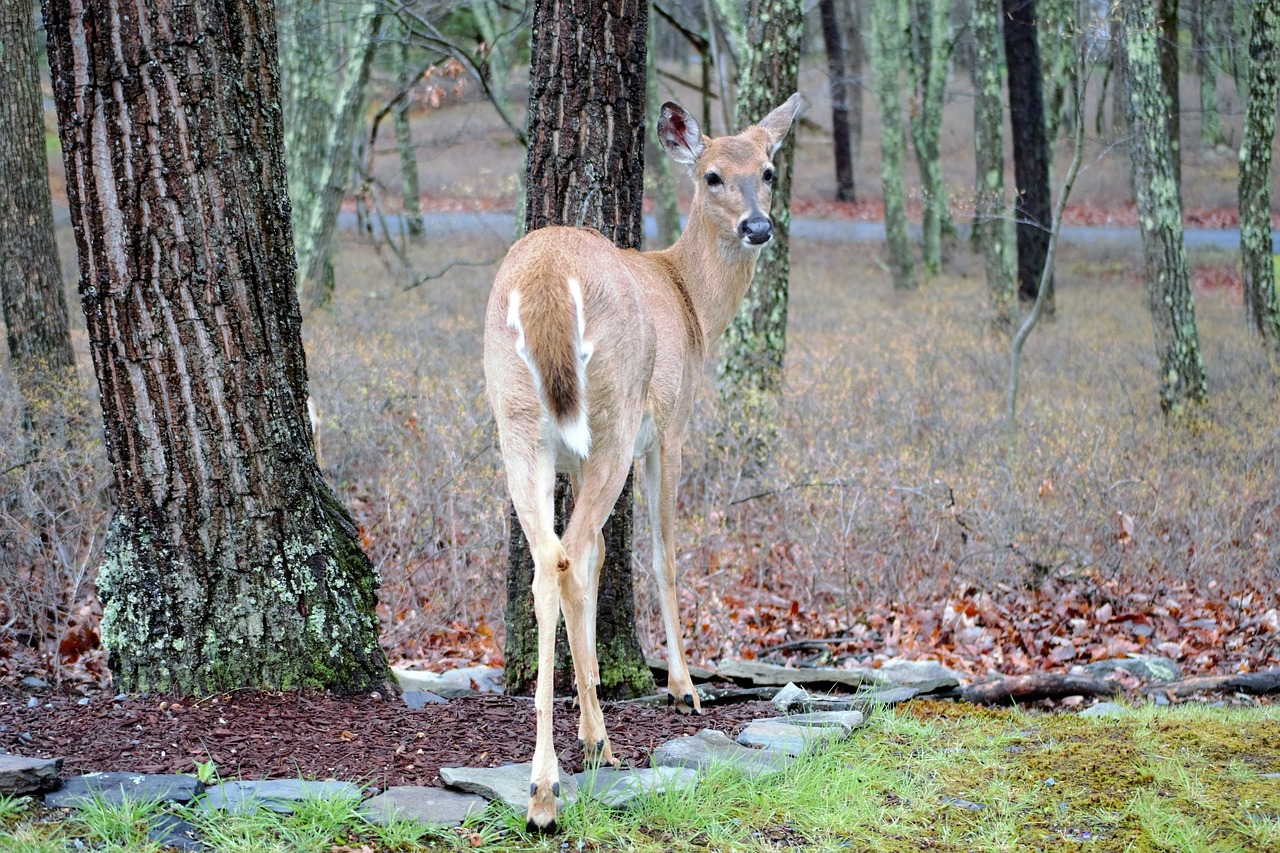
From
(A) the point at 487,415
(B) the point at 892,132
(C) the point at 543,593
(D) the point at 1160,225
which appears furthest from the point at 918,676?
(B) the point at 892,132

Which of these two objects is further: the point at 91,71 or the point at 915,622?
the point at 915,622

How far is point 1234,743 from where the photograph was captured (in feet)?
14.9

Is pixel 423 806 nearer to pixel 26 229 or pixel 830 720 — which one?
pixel 830 720

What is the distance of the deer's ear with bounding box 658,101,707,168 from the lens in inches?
209

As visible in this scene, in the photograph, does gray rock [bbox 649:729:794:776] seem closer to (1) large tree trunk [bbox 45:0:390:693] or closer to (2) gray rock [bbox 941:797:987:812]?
(2) gray rock [bbox 941:797:987:812]

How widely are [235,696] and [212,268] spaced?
5.08 ft

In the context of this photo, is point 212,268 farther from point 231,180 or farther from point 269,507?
point 269,507

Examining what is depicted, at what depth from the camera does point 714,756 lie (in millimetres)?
4051

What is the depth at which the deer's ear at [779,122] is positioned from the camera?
5.64m

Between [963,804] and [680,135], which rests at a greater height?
[680,135]

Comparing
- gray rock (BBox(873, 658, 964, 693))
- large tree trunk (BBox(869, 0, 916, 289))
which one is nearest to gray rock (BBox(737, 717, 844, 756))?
gray rock (BBox(873, 658, 964, 693))

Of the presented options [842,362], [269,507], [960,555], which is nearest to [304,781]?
[269,507]

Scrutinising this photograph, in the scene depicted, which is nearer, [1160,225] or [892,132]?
[1160,225]

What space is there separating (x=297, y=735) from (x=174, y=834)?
2.45 ft
